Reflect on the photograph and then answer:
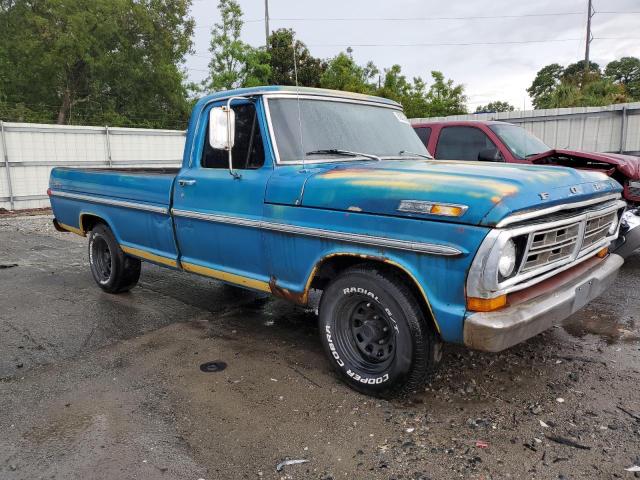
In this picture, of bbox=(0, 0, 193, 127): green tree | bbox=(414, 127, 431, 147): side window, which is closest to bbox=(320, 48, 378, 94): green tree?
bbox=(0, 0, 193, 127): green tree

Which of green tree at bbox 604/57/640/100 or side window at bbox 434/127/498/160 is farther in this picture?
green tree at bbox 604/57/640/100

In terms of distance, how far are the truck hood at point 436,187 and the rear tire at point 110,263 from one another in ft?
9.07

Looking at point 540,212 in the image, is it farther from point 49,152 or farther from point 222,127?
point 49,152

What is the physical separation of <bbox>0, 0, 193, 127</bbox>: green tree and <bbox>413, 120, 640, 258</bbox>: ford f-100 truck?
27407mm

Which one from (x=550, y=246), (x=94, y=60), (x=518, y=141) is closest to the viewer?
(x=550, y=246)

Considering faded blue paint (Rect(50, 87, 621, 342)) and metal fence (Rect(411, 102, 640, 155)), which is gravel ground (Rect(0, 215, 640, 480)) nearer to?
faded blue paint (Rect(50, 87, 621, 342))

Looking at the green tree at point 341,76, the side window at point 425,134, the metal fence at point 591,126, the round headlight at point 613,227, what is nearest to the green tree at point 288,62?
the green tree at point 341,76

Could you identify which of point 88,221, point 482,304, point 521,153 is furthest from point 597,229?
point 88,221

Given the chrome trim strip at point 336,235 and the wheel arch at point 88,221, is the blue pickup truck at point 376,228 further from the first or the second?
the wheel arch at point 88,221

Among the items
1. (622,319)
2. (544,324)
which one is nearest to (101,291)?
(544,324)

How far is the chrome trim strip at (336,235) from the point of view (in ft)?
9.14

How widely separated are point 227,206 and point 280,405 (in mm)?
1616

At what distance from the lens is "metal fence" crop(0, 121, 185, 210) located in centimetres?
1405

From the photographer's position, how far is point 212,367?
3885 mm
